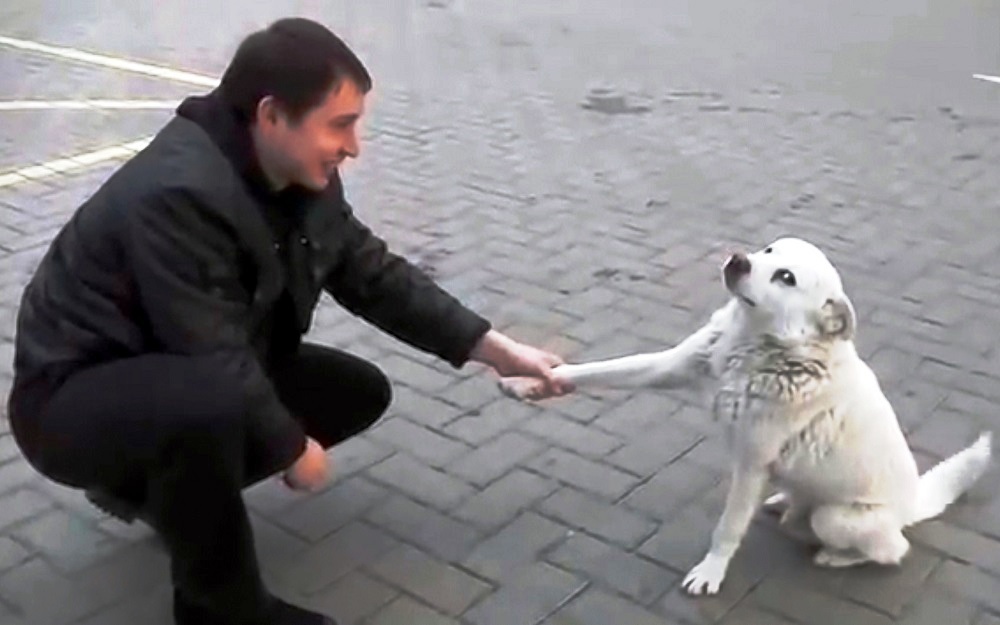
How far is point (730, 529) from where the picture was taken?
316 cm

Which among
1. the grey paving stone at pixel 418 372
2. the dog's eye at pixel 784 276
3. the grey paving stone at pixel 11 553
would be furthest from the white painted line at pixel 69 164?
the dog's eye at pixel 784 276

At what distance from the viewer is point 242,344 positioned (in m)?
2.75

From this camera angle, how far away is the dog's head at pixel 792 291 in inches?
114

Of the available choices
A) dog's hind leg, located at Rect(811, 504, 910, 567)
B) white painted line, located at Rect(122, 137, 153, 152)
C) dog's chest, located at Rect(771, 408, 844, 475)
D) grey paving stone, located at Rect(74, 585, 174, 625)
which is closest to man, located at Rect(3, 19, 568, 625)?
grey paving stone, located at Rect(74, 585, 174, 625)

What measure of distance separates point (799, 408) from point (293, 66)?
1.40 m

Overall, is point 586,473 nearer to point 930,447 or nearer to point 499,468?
point 499,468

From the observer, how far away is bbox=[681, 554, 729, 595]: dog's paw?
125 inches

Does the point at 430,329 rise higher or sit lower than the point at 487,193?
higher

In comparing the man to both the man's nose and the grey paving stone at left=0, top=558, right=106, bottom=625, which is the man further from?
the grey paving stone at left=0, top=558, right=106, bottom=625

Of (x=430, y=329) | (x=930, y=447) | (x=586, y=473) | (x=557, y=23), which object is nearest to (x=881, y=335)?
(x=930, y=447)

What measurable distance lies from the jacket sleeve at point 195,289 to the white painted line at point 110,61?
18.4 feet

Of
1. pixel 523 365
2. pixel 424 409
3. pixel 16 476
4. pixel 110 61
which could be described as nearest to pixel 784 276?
pixel 523 365

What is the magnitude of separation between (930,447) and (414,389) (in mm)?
1650

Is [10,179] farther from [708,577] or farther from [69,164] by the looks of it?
[708,577]
